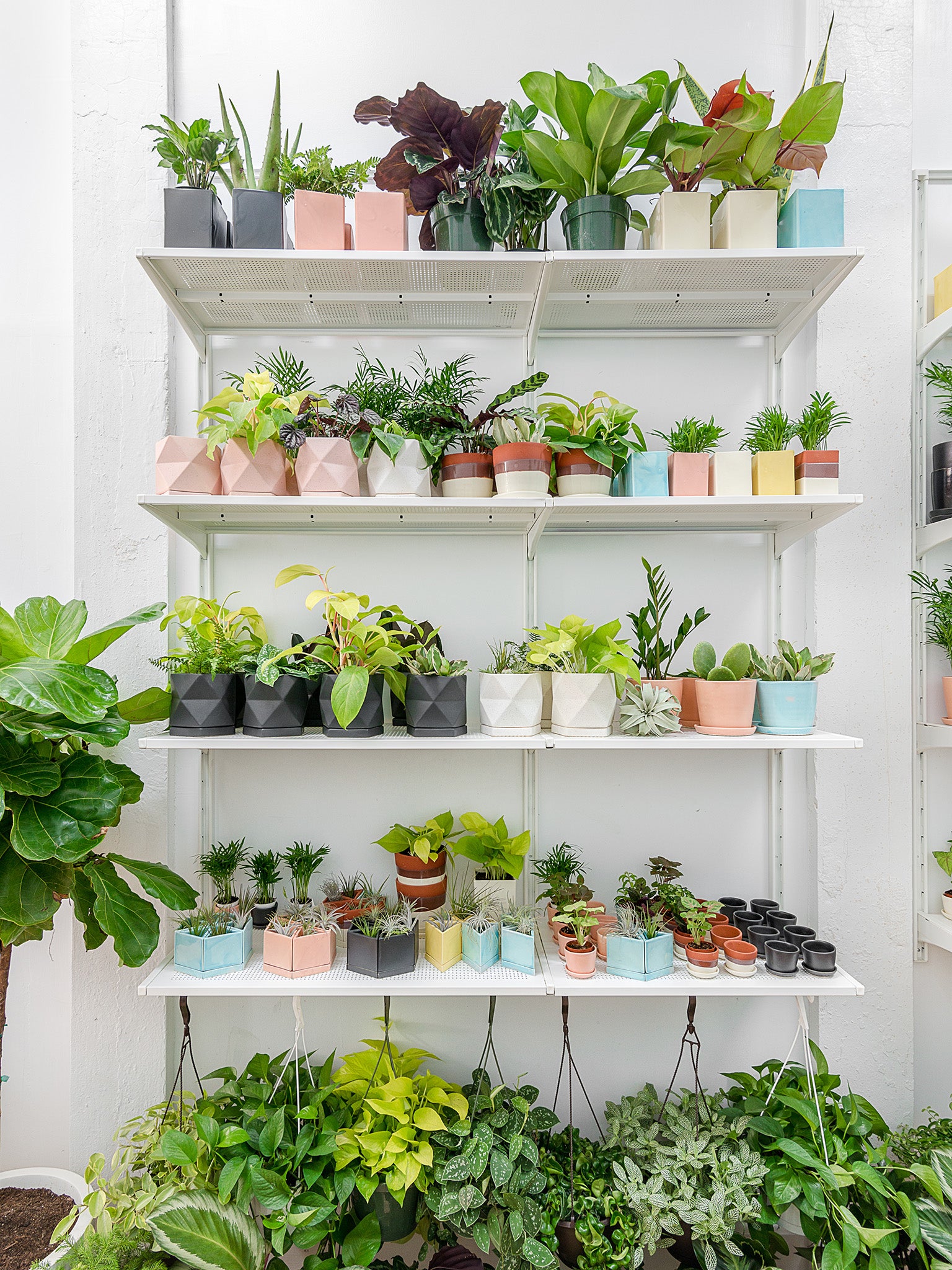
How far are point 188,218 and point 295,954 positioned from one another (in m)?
1.63

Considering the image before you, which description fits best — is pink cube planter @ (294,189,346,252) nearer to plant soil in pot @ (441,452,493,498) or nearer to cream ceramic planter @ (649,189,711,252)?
plant soil in pot @ (441,452,493,498)

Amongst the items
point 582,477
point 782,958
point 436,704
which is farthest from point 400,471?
point 782,958

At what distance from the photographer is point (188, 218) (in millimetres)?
1580

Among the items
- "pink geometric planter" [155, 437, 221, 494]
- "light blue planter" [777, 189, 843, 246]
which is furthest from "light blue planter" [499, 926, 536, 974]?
"light blue planter" [777, 189, 843, 246]

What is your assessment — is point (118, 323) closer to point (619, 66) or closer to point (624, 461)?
point (624, 461)

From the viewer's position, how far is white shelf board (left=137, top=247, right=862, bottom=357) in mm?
1581

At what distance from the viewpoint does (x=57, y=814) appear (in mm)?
1395

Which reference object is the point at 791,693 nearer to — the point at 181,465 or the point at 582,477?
the point at 582,477

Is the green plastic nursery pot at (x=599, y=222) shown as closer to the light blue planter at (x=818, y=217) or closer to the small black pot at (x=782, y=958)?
the light blue planter at (x=818, y=217)

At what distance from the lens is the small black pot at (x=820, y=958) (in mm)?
1606

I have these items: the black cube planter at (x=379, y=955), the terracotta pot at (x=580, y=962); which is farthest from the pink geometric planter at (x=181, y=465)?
the terracotta pot at (x=580, y=962)

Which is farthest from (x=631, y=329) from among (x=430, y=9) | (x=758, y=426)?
(x=430, y=9)

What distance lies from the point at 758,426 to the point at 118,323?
5.58 feet

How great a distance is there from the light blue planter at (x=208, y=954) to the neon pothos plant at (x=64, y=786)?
0.27ft
